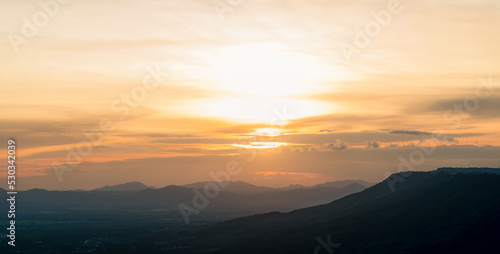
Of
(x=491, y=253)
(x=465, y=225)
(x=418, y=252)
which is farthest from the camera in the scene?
(x=465, y=225)

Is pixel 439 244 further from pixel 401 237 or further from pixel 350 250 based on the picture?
pixel 350 250

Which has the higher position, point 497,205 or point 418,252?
point 497,205

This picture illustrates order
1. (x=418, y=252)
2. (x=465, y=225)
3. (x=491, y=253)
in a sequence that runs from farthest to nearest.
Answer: (x=465, y=225)
(x=418, y=252)
(x=491, y=253)

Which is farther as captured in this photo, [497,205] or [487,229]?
[497,205]

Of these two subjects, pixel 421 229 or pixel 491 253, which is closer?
pixel 491 253

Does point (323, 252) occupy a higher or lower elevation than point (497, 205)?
lower

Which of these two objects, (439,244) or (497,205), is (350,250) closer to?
(439,244)

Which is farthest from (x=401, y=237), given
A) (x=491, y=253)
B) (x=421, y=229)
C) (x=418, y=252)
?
(x=491, y=253)

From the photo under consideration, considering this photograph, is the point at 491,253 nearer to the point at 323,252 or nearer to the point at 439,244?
the point at 439,244
